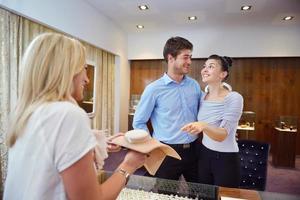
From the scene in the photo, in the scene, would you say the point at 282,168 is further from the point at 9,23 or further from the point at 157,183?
the point at 9,23

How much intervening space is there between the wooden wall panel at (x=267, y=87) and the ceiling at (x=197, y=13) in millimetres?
819

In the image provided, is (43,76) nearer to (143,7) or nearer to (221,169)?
(221,169)

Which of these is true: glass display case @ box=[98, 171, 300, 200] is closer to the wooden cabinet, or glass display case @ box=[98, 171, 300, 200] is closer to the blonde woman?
the blonde woman

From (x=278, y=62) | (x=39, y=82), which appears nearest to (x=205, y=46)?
(x=278, y=62)

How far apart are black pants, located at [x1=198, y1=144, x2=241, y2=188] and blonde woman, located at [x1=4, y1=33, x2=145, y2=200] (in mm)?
1076

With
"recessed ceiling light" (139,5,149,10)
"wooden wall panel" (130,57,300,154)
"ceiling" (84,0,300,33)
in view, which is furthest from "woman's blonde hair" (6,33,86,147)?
"wooden wall panel" (130,57,300,154)

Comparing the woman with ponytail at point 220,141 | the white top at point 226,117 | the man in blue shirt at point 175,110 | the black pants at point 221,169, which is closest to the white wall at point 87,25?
the man in blue shirt at point 175,110

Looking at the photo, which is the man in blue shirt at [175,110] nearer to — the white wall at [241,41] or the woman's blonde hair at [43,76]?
the woman's blonde hair at [43,76]

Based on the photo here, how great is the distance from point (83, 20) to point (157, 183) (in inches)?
123

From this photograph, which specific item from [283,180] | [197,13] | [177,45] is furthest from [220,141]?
[197,13]

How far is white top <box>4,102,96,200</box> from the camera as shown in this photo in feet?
2.00

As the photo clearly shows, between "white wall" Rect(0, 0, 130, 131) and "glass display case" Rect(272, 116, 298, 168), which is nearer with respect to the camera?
"white wall" Rect(0, 0, 130, 131)

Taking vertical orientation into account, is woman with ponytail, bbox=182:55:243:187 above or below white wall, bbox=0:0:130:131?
below

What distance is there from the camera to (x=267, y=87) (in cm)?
505
